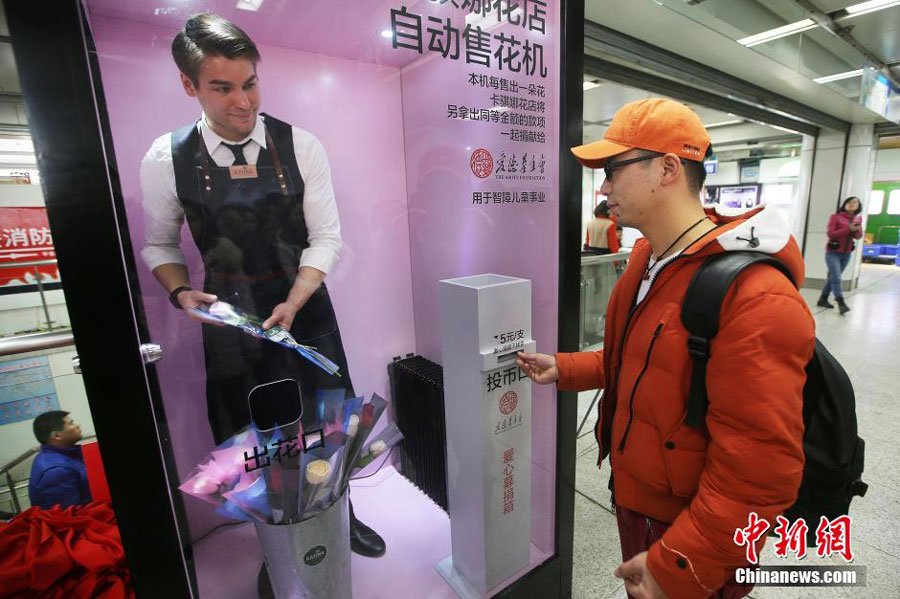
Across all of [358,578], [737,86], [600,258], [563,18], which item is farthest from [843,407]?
[737,86]

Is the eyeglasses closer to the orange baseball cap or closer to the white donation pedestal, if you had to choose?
the orange baseball cap

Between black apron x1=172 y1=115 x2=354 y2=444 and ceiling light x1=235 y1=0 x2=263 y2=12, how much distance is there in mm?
252

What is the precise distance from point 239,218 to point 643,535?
1.37m

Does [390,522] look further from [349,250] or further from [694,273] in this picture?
[694,273]

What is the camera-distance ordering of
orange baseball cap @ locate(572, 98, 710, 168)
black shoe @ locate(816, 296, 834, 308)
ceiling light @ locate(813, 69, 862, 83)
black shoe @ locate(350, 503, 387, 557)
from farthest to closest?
black shoe @ locate(816, 296, 834, 308)
ceiling light @ locate(813, 69, 862, 83)
black shoe @ locate(350, 503, 387, 557)
orange baseball cap @ locate(572, 98, 710, 168)

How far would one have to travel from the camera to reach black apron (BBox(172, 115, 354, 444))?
1.08 meters

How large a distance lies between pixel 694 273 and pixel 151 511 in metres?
1.31

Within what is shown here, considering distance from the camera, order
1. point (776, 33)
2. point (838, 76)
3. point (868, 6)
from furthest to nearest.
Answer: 1. point (838, 76)
2. point (776, 33)
3. point (868, 6)

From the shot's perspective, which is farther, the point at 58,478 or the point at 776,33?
the point at 776,33

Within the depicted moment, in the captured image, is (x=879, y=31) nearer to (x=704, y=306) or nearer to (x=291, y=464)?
(x=704, y=306)

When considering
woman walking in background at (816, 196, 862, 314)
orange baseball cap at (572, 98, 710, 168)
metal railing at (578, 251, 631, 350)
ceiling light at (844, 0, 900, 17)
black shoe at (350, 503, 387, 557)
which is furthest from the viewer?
woman walking in background at (816, 196, 862, 314)

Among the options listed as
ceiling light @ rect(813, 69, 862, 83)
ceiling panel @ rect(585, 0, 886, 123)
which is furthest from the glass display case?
ceiling light @ rect(813, 69, 862, 83)

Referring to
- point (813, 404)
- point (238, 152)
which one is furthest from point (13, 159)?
point (813, 404)

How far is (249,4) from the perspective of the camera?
1054mm
